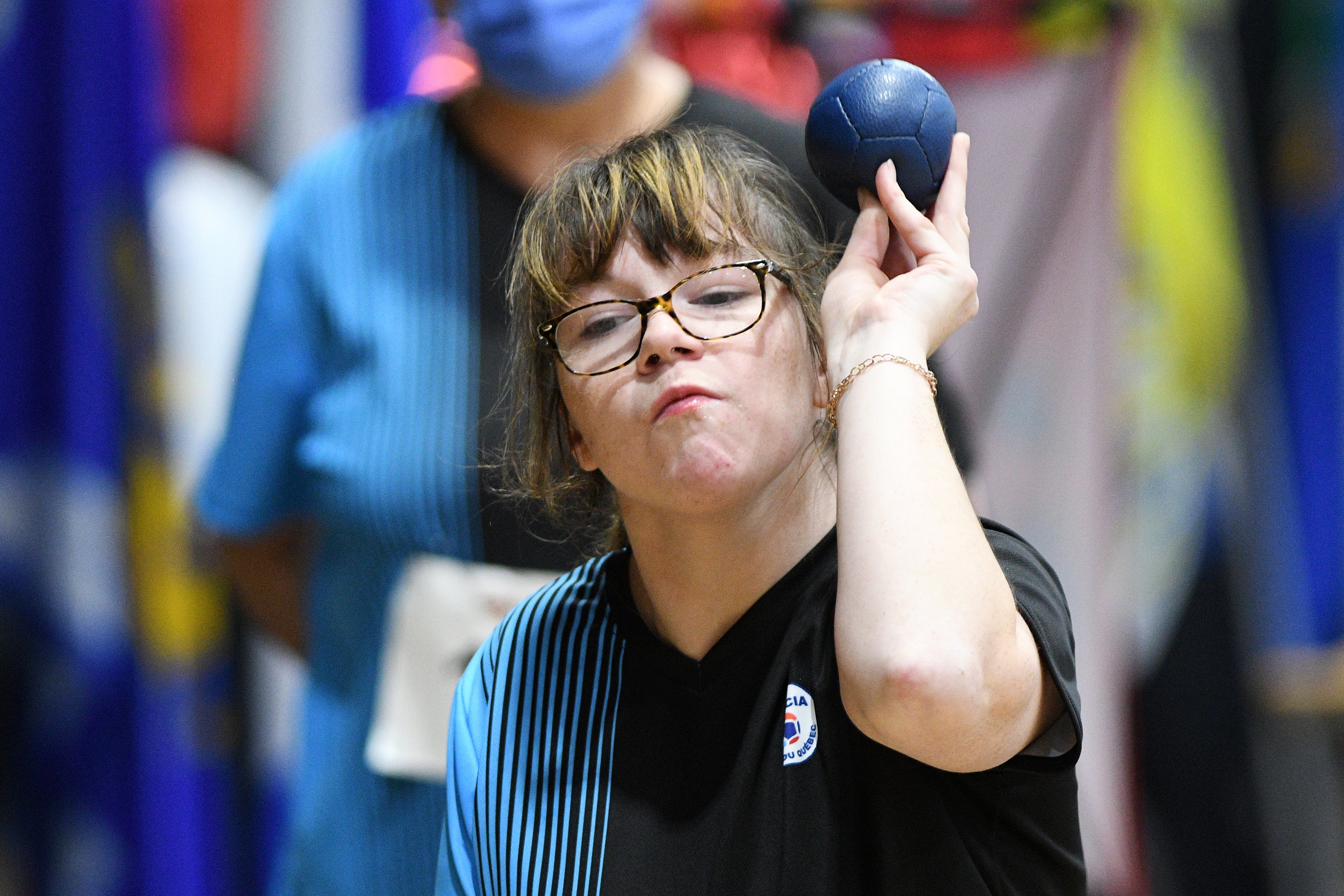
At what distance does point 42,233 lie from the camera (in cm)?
256

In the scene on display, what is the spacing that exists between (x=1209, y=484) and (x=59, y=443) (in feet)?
7.38

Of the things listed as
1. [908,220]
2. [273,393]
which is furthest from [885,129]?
[273,393]

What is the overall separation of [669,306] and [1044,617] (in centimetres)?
35

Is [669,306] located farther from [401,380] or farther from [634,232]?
[401,380]

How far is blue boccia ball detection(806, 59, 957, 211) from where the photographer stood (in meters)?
1.01

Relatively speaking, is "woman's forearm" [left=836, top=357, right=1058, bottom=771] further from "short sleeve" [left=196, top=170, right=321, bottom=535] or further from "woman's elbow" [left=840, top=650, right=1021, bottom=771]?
"short sleeve" [left=196, top=170, right=321, bottom=535]

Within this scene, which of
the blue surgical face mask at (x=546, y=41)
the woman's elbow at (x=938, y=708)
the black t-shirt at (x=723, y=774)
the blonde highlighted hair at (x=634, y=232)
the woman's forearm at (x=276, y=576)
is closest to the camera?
the woman's elbow at (x=938, y=708)

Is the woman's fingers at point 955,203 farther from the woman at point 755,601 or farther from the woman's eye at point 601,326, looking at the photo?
the woman's eye at point 601,326

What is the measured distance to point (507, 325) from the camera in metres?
1.56

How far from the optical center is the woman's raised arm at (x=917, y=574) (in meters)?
0.86

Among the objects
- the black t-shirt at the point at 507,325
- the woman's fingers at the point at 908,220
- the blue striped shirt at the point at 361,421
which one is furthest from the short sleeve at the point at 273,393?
the woman's fingers at the point at 908,220

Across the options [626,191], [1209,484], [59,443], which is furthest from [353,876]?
[1209,484]

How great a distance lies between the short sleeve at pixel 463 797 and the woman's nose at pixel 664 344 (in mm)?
341

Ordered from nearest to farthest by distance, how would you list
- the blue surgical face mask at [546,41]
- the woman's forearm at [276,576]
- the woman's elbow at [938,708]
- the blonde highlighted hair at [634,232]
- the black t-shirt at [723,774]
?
the woman's elbow at [938,708]
the black t-shirt at [723,774]
the blonde highlighted hair at [634,232]
the blue surgical face mask at [546,41]
the woman's forearm at [276,576]
